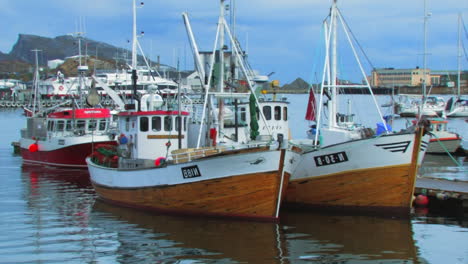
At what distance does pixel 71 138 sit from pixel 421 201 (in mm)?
22650

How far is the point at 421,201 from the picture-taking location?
77.6 ft

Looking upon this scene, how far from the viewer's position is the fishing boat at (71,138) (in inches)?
1506

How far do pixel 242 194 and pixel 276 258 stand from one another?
3.42 metres

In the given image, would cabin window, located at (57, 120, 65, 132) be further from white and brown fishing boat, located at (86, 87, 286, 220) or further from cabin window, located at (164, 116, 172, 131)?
cabin window, located at (164, 116, 172, 131)

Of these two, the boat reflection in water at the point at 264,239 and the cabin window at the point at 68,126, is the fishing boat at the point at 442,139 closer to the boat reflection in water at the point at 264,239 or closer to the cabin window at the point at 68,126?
the cabin window at the point at 68,126

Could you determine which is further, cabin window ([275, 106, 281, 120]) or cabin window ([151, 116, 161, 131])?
cabin window ([275, 106, 281, 120])

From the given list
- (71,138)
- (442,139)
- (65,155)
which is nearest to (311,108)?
(442,139)

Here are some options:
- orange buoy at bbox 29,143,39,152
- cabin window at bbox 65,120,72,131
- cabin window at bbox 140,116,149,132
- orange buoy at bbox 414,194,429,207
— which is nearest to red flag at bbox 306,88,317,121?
orange buoy at bbox 414,194,429,207

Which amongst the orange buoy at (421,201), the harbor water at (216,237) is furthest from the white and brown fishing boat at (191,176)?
the orange buoy at (421,201)

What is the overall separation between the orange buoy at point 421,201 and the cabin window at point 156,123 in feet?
33.6

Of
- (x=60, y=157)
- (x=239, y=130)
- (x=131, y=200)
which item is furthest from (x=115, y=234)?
(x=60, y=157)

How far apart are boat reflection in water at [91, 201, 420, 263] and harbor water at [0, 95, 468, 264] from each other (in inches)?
1.0

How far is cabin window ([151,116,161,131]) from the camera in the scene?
23.9 meters

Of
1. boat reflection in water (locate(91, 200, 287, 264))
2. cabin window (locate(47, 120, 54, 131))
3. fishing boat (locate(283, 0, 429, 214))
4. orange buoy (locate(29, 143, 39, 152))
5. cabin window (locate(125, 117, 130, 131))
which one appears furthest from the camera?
cabin window (locate(47, 120, 54, 131))
